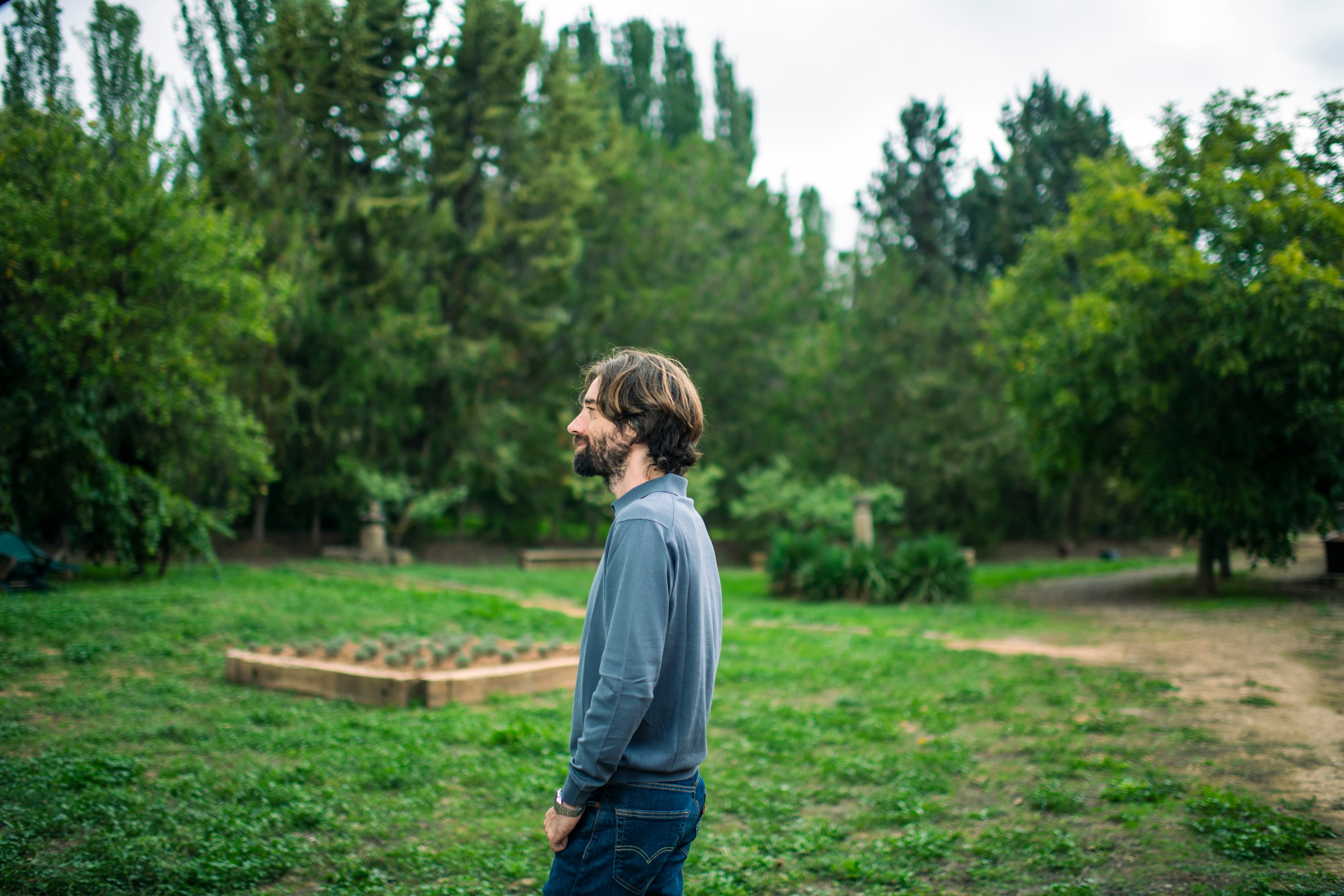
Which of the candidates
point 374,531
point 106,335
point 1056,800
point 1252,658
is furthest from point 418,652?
point 374,531

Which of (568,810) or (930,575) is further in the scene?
(930,575)

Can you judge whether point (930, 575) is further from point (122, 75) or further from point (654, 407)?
point (122, 75)

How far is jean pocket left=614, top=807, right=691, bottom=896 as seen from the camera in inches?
80.9

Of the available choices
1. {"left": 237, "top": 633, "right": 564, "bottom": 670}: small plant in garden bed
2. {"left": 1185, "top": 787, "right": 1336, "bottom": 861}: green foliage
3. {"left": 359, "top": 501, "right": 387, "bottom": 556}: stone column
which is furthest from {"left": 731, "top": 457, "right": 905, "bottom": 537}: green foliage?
{"left": 1185, "top": 787, "right": 1336, "bottom": 861}: green foliage

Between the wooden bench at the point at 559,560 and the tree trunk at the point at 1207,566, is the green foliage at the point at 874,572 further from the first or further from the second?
the wooden bench at the point at 559,560

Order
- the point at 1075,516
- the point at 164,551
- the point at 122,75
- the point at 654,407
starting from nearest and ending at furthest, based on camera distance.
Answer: the point at 654,407
the point at 122,75
the point at 164,551
the point at 1075,516

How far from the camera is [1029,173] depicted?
31.0 metres

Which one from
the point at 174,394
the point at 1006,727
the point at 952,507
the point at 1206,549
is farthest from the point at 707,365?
the point at 1006,727

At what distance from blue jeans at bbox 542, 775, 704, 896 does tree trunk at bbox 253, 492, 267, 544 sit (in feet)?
65.4

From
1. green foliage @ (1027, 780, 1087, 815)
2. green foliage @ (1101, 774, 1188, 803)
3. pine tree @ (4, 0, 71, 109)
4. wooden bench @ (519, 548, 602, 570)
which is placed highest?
pine tree @ (4, 0, 71, 109)

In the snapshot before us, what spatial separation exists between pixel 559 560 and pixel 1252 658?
16.6 meters

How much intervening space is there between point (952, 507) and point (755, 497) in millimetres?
7012

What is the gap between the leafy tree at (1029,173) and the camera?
2997 centimetres

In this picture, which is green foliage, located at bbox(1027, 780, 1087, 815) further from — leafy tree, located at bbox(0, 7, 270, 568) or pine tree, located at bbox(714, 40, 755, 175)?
pine tree, located at bbox(714, 40, 755, 175)
